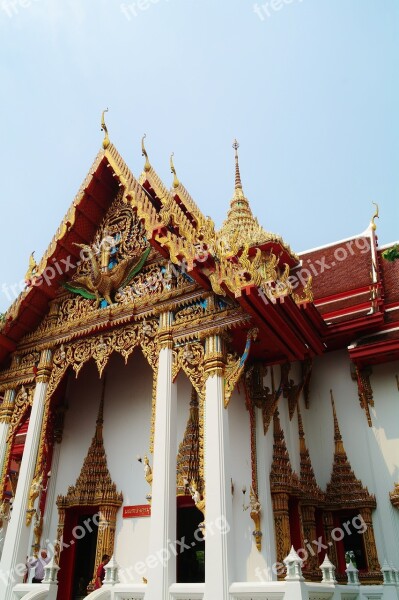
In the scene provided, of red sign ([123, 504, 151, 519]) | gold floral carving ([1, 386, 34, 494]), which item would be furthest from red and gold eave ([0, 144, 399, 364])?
red sign ([123, 504, 151, 519])

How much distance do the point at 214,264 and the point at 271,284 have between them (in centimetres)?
75

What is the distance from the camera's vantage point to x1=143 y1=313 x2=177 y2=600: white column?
5.57 meters

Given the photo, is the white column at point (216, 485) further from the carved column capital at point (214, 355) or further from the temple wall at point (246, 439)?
the temple wall at point (246, 439)

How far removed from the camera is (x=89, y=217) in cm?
871

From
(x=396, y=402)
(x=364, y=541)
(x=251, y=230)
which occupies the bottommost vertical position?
(x=364, y=541)

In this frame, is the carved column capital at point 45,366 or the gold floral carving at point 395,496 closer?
the gold floral carving at point 395,496

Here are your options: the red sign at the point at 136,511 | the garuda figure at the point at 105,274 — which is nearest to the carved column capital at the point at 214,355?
the garuda figure at the point at 105,274

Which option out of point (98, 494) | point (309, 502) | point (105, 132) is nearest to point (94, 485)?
point (98, 494)

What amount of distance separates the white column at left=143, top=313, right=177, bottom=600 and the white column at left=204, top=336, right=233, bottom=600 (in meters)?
0.51

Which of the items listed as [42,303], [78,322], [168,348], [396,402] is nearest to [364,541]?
[396,402]

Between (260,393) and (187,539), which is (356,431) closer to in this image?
(260,393)

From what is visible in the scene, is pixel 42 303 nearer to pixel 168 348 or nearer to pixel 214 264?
pixel 168 348

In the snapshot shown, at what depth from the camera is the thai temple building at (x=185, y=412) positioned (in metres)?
6.23

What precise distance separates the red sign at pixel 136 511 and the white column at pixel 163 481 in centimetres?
200
